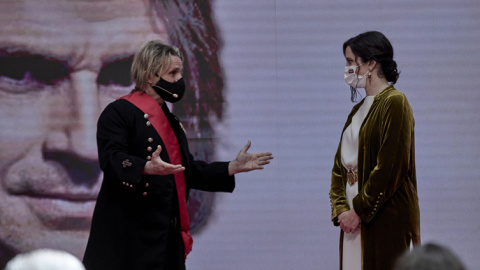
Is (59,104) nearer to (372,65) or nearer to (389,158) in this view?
(372,65)

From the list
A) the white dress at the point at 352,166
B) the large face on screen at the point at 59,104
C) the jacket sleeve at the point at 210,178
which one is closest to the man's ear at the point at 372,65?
the white dress at the point at 352,166

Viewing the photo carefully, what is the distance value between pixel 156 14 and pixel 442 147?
225cm

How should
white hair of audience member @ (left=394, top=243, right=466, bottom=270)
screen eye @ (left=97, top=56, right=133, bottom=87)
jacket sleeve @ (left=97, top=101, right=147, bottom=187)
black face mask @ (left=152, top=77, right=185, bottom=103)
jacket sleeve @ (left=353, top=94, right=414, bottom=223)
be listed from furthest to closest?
1. screen eye @ (left=97, top=56, right=133, bottom=87)
2. black face mask @ (left=152, top=77, right=185, bottom=103)
3. jacket sleeve @ (left=353, top=94, right=414, bottom=223)
4. jacket sleeve @ (left=97, top=101, right=147, bottom=187)
5. white hair of audience member @ (left=394, top=243, right=466, bottom=270)

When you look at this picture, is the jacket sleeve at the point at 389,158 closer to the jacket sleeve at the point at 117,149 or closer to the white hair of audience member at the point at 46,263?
the jacket sleeve at the point at 117,149

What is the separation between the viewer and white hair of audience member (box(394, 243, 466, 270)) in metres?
1.36

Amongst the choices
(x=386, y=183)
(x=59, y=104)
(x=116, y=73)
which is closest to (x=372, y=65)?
(x=386, y=183)

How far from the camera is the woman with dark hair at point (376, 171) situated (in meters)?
3.32

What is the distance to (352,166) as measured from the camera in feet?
11.5

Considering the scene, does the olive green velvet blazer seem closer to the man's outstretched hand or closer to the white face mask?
the white face mask

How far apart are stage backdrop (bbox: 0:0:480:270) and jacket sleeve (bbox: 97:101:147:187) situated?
1.60m

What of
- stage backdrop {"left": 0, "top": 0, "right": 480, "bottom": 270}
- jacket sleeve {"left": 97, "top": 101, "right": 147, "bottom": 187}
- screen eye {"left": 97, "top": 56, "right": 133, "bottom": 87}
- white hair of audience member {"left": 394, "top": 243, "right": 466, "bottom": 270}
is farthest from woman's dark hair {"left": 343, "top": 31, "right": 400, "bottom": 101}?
white hair of audience member {"left": 394, "top": 243, "right": 466, "bottom": 270}

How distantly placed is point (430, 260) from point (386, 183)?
1946 mm

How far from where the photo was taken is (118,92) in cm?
484

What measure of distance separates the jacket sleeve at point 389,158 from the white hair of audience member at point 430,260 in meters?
1.91
